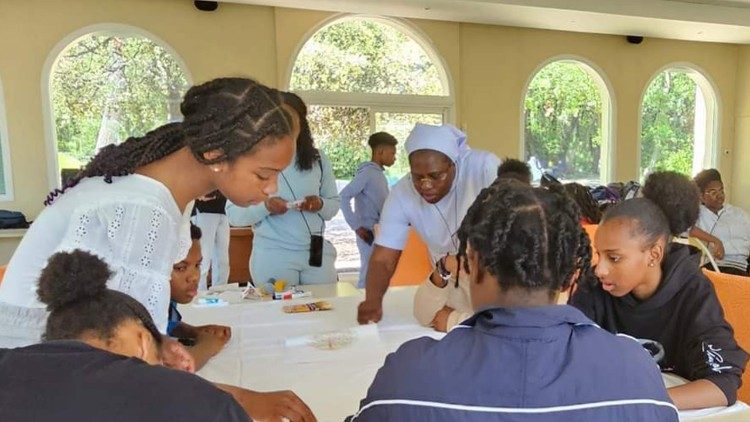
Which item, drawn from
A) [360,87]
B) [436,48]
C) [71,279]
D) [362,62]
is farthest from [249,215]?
[436,48]

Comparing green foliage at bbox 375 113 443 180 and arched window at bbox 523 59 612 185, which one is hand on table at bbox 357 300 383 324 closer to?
green foliage at bbox 375 113 443 180

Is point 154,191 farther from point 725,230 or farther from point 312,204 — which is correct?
point 725,230

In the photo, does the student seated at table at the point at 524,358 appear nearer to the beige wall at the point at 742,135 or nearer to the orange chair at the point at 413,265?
the orange chair at the point at 413,265

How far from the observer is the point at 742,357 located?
1.20m

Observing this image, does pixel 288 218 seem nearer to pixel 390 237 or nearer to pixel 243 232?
pixel 390 237

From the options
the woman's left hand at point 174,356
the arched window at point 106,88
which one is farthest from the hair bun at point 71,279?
the arched window at point 106,88

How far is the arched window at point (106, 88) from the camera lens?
509 cm

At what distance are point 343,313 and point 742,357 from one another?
1.22m

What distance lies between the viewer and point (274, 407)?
41.2 inches

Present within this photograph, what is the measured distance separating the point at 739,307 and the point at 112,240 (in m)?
1.69

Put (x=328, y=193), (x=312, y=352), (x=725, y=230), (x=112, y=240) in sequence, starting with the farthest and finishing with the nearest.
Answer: (x=725, y=230), (x=328, y=193), (x=312, y=352), (x=112, y=240)

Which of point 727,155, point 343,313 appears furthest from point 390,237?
point 727,155

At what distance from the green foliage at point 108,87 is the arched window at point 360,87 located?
4.50 ft

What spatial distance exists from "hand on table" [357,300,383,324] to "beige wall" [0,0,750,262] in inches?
169
